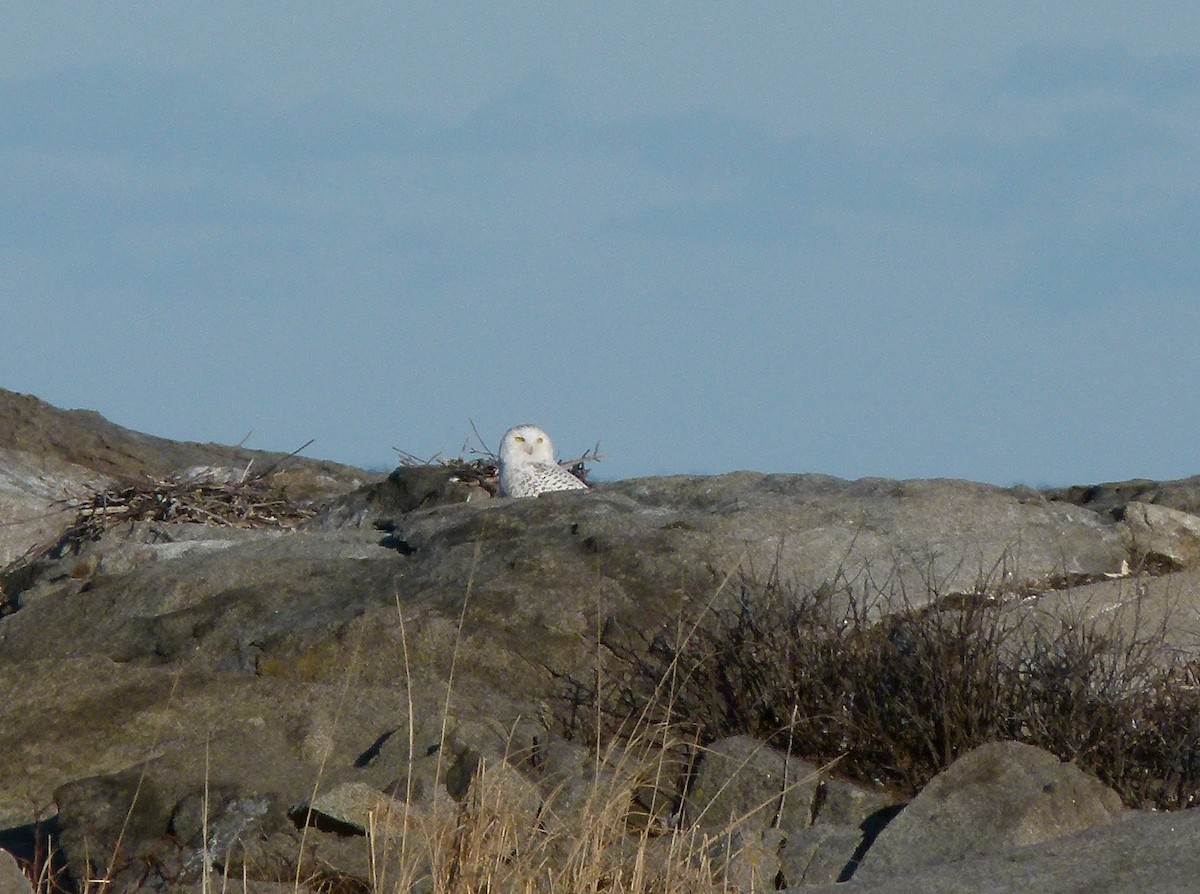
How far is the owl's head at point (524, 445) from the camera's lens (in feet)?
39.0

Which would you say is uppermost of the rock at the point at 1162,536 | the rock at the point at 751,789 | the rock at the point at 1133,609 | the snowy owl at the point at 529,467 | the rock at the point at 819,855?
the snowy owl at the point at 529,467

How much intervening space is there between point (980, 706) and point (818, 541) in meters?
1.91

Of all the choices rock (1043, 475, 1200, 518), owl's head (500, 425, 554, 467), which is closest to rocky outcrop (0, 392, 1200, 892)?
owl's head (500, 425, 554, 467)

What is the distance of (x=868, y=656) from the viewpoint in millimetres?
5969

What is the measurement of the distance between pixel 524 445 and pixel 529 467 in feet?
1.66

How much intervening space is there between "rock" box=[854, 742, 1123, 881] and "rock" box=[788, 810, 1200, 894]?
0.29 meters

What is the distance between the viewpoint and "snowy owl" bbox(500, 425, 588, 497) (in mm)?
11227

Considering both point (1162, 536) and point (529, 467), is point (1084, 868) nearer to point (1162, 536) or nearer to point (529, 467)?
point (1162, 536)

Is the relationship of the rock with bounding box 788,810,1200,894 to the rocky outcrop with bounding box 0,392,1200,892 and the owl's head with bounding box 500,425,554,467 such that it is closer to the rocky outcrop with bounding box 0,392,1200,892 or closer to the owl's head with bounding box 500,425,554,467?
the rocky outcrop with bounding box 0,392,1200,892

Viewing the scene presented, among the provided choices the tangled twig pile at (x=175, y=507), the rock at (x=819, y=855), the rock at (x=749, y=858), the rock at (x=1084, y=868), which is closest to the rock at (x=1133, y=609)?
the rock at (x=819, y=855)

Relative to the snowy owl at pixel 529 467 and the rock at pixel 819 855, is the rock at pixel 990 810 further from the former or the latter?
the snowy owl at pixel 529 467

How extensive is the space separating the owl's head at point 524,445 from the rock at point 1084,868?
7553mm

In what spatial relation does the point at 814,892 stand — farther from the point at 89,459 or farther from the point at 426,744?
the point at 89,459

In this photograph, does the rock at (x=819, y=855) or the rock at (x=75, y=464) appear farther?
the rock at (x=75, y=464)
